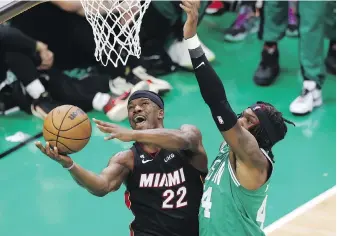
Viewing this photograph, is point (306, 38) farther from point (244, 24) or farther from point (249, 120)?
point (249, 120)

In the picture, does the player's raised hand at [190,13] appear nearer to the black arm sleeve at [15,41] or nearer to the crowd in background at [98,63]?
the crowd in background at [98,63]

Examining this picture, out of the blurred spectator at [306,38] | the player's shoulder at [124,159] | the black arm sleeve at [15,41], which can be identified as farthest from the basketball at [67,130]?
the blurred spectator at [306,38]

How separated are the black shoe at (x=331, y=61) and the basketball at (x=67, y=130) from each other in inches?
196

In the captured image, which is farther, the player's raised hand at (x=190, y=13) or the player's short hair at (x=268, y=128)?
the player's short hair at (x=268, y=128)

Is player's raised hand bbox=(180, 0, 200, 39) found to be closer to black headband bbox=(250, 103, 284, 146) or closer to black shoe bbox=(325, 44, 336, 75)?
black headband bbox=(250, 103, 284, 146)

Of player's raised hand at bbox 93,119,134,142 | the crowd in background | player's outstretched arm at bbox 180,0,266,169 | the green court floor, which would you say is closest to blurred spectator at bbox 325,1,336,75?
the crowd in background

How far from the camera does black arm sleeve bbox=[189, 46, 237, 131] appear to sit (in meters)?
4.37

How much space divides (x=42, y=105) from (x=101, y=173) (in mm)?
3382

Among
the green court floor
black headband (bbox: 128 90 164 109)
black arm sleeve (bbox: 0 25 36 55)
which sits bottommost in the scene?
the green court floor

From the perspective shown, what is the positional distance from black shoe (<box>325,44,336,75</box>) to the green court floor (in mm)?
131

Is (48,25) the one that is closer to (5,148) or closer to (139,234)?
(5,148)

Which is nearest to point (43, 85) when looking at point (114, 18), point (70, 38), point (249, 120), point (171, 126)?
point (70, 38)

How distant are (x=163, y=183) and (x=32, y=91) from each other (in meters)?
3.48

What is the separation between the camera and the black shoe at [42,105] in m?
7.96
